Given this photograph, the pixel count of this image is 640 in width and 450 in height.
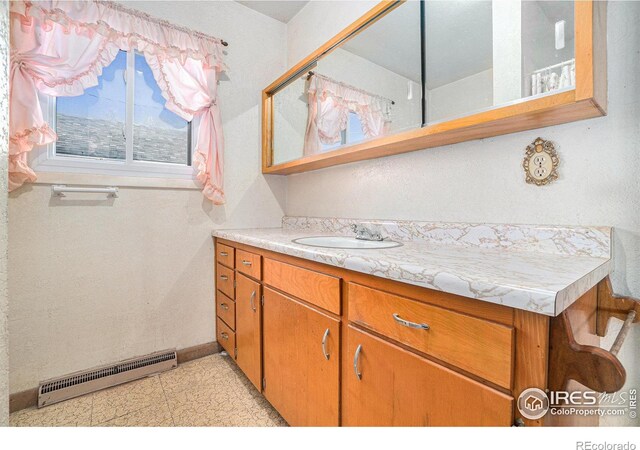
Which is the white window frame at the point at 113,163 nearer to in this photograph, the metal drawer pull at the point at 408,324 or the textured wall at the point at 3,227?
the textured wall at the point at 3,227

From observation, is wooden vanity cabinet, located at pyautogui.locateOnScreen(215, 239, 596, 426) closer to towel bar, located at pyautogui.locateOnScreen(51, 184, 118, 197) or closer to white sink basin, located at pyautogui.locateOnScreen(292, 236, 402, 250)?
white sink basin, located at pyautogui.locateOnScreen(292, 236, 402, 250)

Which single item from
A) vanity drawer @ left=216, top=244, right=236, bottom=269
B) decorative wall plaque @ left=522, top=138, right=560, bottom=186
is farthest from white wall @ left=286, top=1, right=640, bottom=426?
vanity drawer @ left=216, top=244, right=236, bottom=269

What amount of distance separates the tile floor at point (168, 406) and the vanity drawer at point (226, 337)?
0.16 metres

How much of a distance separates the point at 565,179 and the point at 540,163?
96 mm

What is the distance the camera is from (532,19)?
3.12ft

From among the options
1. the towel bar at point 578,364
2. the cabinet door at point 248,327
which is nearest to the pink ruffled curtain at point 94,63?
the cabinet door at point 248,327

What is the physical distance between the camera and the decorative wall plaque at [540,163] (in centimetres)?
101

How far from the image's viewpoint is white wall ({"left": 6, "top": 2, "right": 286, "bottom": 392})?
1.54 meters

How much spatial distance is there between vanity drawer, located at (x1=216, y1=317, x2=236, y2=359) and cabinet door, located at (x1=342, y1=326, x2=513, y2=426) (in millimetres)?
1066

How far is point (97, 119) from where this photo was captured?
1750 mm

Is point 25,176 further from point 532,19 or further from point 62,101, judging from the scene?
point 532,19

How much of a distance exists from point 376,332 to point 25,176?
185cm

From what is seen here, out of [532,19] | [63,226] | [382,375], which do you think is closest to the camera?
[382,375]
